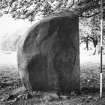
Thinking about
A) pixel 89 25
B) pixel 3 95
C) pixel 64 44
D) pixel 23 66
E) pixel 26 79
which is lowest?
pixel 3 95

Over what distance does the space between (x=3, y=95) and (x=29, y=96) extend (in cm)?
55

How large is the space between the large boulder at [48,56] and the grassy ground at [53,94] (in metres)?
0.22

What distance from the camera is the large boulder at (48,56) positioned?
317cm

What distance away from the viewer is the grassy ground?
300cm

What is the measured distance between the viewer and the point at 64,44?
10.7 feet

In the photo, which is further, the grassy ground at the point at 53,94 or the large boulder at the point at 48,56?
the large boulder at the point at 48,56

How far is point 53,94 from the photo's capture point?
3238mm

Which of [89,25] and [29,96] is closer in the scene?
[29,96]

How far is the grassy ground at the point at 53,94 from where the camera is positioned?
300 centimetres

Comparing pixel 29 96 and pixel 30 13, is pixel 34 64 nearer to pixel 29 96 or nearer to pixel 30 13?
pixel 29 96

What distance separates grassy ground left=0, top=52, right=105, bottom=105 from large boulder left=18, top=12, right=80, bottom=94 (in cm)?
22

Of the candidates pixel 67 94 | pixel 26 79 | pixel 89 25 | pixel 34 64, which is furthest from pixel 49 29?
pixel 89 25

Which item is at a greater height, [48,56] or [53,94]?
[48,56]

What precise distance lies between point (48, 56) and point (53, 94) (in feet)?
2.07
